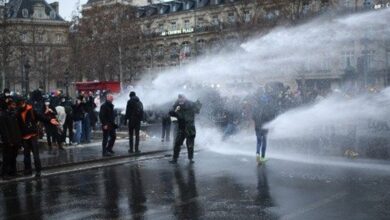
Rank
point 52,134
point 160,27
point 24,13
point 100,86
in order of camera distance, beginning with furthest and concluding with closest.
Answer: point 24,13
point 160,27
point 100,86
point 52,134

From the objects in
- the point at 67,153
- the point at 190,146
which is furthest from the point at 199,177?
the point at 67,153

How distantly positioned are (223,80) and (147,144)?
9212 millimetres

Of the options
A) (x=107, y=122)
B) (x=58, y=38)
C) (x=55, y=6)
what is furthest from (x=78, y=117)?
(x=55, y=6)

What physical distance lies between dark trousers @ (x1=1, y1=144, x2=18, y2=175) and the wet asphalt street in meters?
0.98

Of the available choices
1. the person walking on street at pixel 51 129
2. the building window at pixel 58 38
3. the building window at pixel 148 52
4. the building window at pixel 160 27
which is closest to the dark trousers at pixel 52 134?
the person walking on street at pixel 51 129

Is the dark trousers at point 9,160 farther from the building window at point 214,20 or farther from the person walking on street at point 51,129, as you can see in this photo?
the building window at point 214,20

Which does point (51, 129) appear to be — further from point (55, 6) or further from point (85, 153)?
point (55, 6)

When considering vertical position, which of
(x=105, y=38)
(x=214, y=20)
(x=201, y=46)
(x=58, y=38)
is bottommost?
(x=201, y=46)

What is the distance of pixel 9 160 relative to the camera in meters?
13.3

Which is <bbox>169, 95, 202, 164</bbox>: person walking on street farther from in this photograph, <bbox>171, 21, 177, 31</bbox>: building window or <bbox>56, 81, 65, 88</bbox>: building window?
<bbox>56, 81, 65, 88</bbox>: building window

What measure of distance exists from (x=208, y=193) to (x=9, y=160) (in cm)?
566

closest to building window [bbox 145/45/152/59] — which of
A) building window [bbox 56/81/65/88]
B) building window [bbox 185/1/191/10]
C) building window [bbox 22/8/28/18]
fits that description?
building window [bbox 185/1/191/10]

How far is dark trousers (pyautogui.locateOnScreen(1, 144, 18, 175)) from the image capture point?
43.2 ft

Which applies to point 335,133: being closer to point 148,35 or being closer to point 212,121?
point 212,121
